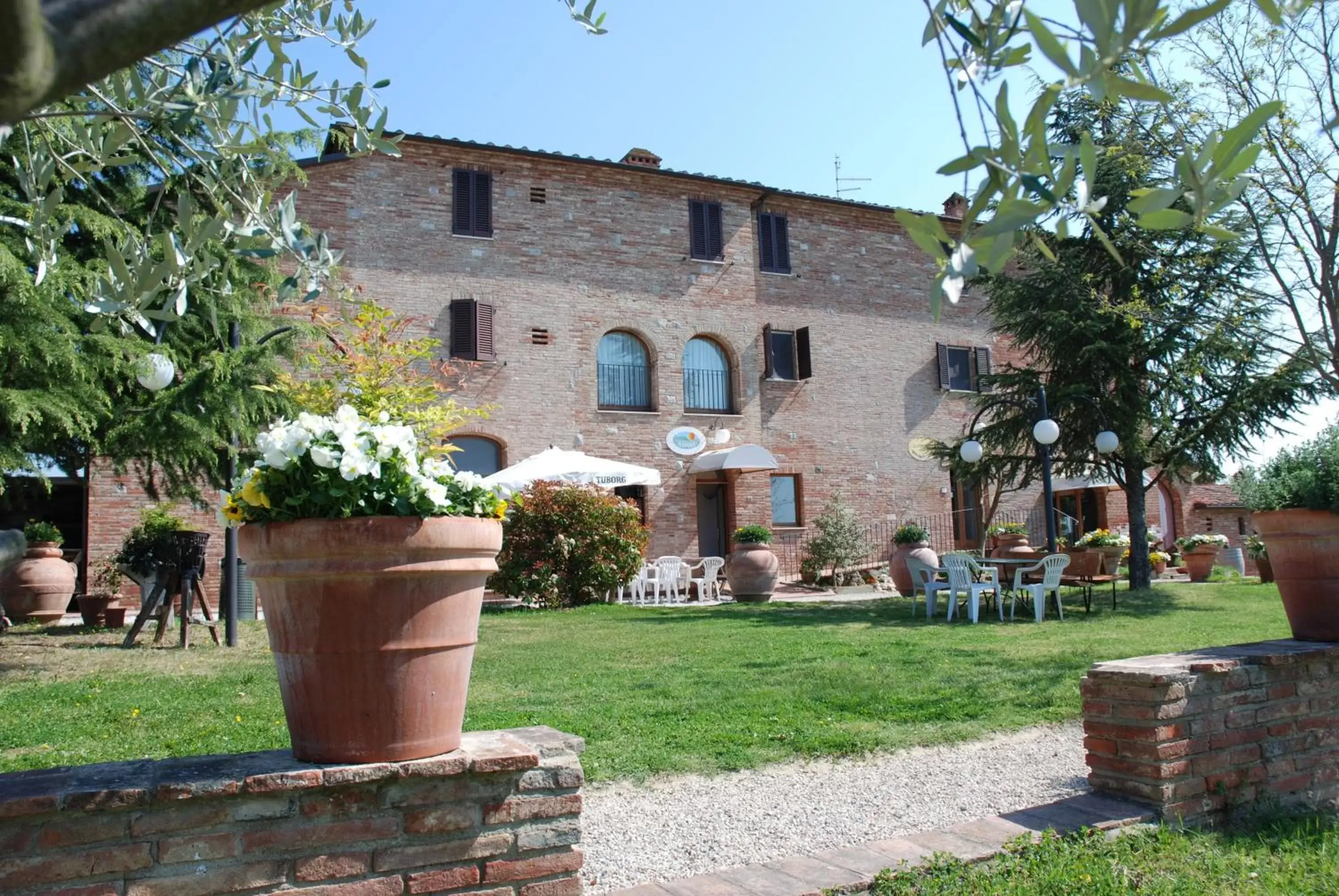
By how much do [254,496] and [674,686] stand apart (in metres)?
4.49

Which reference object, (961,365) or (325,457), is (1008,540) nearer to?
(961,365)

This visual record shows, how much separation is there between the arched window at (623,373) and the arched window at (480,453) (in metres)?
2.39

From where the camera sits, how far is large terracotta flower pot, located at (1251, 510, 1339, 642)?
4688mm

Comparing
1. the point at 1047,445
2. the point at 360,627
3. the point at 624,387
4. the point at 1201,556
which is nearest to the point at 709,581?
the point at 624,387

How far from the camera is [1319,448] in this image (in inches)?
186

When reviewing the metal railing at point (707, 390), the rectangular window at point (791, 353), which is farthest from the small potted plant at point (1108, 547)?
the metal railing at point (707, 390)

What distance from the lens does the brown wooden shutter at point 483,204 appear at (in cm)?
1900

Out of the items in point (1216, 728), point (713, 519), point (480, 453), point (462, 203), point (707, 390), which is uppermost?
point (462, 203)

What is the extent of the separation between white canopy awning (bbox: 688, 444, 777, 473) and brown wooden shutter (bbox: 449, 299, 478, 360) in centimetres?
490

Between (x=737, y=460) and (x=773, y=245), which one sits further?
(x=773, y=245)

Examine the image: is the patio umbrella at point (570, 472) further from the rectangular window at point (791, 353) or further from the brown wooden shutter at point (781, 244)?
the brown wooden shutter at point (781, 244)

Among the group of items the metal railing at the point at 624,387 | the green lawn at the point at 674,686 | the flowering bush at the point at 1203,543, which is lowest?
the green lawn at the point at 674,686

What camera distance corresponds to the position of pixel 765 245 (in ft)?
71.4

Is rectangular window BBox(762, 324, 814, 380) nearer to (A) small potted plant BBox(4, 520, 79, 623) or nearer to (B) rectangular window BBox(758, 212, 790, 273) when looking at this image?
(B) rectangular window BBox(758, 212, 790, 273)
